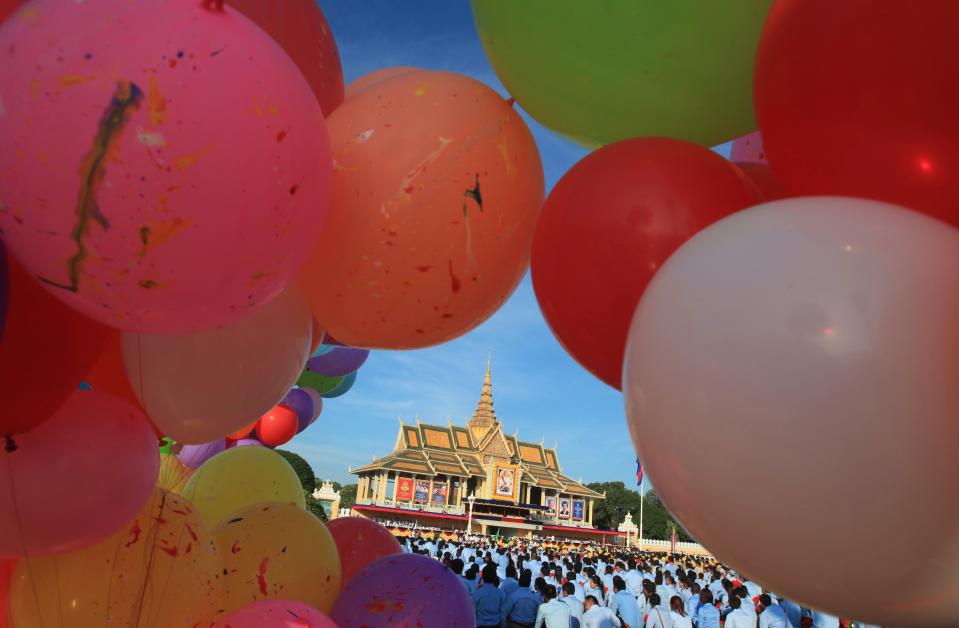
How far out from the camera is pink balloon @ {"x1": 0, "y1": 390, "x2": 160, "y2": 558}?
1.82 meters

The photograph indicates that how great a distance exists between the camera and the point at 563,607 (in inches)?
236

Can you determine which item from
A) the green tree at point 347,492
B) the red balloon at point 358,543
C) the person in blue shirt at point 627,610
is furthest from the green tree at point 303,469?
the red balloon at point 358,543

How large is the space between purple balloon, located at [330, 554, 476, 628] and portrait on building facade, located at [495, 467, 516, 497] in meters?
39.8

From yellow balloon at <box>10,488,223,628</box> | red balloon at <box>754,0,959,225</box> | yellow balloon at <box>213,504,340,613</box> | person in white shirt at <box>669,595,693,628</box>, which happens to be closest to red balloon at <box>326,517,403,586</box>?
yellow balloon at <box>213,504,340,613</box>

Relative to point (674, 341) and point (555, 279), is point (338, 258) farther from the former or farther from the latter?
point (674, 341)

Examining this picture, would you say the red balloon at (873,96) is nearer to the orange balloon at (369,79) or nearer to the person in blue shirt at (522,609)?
the orange balloon at (369,79)

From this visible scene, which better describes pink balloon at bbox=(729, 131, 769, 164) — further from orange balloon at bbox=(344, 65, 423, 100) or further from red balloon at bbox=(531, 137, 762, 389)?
orange balloon at bbox=(344, 65, 423, 100)

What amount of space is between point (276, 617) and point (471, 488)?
42138 millimetres

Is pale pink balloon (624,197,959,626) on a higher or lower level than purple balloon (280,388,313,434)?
lower

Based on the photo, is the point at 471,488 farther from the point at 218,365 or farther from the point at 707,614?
the point at 218,365

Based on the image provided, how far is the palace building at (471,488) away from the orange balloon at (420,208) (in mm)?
33438

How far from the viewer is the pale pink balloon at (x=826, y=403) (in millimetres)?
946

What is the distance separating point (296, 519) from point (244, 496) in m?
0.84

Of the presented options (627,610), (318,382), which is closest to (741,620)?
(627,610)
